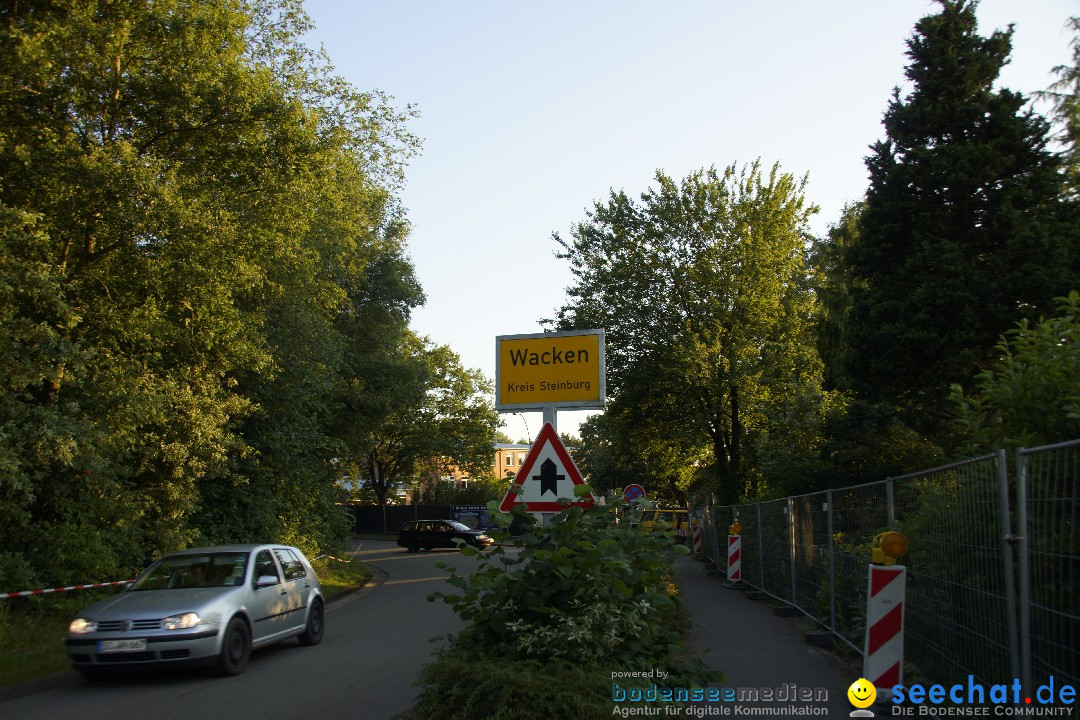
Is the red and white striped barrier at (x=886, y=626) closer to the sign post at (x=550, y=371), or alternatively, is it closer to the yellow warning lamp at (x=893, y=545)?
the yellow warning lamp at (x=893, y=545)

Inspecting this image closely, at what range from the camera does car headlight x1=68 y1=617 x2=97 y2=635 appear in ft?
30.5

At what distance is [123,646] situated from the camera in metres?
9.20

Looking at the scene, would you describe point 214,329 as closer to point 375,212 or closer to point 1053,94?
point 375,212

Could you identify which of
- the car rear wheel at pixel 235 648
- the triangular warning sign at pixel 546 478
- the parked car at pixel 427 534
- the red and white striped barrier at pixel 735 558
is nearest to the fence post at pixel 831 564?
the triangular warning sign at pixel 546 478

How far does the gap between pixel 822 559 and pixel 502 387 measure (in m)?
4.95

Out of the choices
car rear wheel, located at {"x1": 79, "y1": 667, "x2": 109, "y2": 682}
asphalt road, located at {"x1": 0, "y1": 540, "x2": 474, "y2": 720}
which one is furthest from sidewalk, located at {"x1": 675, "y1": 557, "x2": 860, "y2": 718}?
car rear wheel, located at {"x1": 79, "y1": 667, "x2": 109, "y2": 682}

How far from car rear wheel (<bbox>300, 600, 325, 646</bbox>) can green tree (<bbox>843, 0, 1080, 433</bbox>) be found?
1307cm

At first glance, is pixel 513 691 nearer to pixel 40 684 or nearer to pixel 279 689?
pixel 279 689

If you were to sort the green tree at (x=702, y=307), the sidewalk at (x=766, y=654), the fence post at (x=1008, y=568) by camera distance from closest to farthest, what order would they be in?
the fence post at (x=1008, y=568) → the sidewalk at (x=766, y=654) → the green tree at (x=702, y=307)

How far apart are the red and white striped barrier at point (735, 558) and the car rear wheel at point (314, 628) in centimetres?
1016

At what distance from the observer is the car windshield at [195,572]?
10.7 metres

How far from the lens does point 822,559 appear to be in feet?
37.0

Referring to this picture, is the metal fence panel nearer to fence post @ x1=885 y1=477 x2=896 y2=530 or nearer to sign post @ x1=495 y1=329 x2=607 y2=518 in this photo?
fence post @ x1=885 y1=477 x2=896 y2=530

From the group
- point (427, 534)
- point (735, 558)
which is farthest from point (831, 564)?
point (427, 534)
